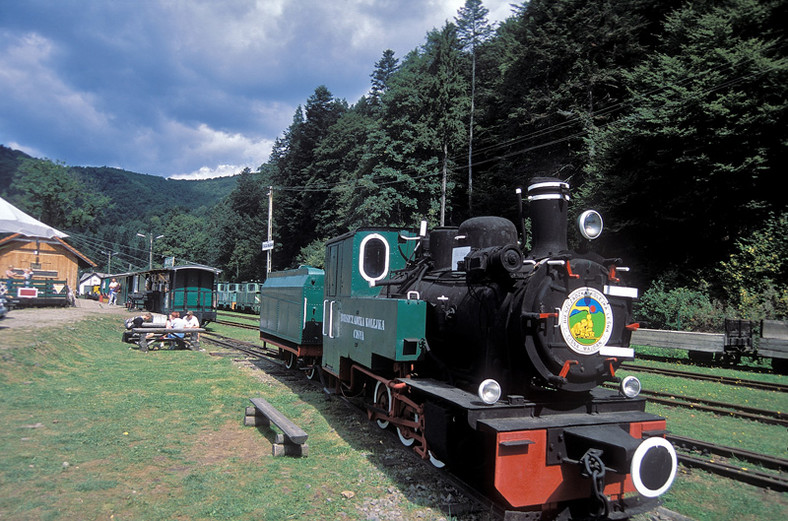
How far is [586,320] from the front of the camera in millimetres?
4715

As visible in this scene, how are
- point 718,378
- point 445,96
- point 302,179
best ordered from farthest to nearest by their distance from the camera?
point 302,179
point 445,96
point 718,378

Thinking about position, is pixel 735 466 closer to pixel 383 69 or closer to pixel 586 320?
pixel 586 320

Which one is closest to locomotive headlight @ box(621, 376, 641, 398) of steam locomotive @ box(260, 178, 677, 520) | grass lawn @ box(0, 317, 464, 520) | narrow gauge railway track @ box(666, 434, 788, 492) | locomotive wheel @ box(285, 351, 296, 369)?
steam locomotive @ box(260, 178, 677, 520)

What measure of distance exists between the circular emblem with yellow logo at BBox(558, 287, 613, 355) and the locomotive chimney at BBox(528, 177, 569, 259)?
669 millimetres

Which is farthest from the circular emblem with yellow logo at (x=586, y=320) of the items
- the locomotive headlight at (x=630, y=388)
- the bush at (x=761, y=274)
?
the bush at (x=761, y=274)

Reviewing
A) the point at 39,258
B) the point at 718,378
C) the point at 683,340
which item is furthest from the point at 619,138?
the point at 39,258

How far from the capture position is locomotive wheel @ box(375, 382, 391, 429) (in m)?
7.05

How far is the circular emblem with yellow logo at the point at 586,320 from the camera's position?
463cm

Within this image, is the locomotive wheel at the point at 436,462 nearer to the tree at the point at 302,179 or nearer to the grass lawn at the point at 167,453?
the grass lawn at the point at 167,453

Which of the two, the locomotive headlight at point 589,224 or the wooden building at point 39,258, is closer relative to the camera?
the locomotive headlight at point 589,224

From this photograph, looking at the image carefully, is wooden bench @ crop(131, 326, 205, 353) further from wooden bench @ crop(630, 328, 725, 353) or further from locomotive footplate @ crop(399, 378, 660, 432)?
wooden bench @ crop(630, 328, 725, 353)

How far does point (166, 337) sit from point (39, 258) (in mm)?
13556

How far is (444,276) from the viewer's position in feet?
21.5

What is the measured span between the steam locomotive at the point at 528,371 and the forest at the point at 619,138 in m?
2.70
